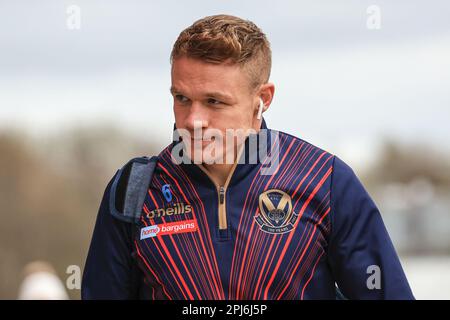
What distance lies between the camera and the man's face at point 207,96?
345 centimetres

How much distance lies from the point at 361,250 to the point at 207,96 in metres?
0.85

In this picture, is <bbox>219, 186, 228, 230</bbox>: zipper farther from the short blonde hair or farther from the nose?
the short blonde hair

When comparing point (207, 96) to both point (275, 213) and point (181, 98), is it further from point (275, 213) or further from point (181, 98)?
point (275, 213)

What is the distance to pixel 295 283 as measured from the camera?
11.4 ft

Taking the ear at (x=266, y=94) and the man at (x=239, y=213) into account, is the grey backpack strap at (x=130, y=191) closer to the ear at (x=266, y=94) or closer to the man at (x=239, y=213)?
the man at (x=239, y=213)

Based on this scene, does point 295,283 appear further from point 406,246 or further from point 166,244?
point 406,246

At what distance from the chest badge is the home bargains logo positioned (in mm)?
260

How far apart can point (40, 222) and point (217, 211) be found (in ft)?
84.1

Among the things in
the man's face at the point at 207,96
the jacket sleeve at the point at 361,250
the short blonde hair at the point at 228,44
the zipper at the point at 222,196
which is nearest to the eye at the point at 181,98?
the man's face at the point at 207,96

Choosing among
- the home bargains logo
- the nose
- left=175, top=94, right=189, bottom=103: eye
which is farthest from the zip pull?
left=175, top=94, right=189, bottom=103: eye

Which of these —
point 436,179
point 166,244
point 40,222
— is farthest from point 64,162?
point 166,244

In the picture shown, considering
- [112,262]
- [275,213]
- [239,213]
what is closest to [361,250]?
[275,213]

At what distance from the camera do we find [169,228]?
141 inches

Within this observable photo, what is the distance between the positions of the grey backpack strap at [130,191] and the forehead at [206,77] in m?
0.44
